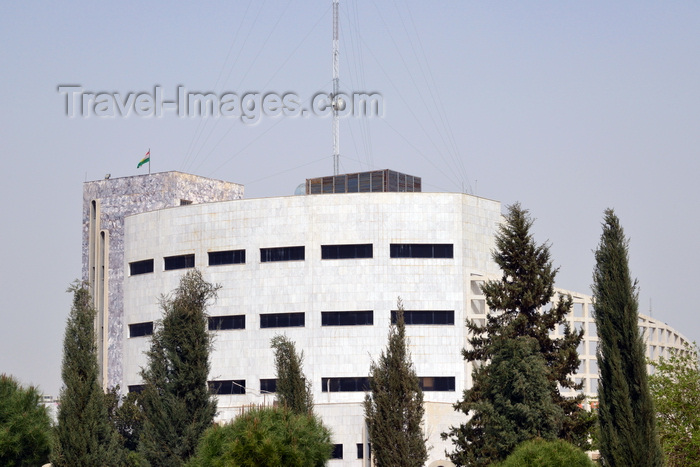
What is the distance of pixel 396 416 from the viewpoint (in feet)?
142

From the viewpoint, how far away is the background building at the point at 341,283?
2608 inches

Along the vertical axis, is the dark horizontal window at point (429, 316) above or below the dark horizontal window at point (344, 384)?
above

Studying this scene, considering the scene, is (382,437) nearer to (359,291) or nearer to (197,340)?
(197,340)

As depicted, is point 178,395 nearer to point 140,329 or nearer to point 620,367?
point 620,367

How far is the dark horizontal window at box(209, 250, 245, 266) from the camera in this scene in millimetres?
69938

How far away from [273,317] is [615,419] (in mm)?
38099

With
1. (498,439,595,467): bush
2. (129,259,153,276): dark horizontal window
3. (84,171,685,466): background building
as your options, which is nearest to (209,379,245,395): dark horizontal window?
(84,171,685,466): background building

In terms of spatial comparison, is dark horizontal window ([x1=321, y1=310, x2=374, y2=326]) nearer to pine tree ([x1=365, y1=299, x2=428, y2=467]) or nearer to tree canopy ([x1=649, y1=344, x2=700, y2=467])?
pine tree ([x1=365, y1=299, x2=428, y2=467])

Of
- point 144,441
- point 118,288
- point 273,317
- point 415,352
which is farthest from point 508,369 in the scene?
point 118,288

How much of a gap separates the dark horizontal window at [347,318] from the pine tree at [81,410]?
27859 mm

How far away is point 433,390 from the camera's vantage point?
66.0 m

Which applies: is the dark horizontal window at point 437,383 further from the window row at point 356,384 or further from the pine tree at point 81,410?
the pine tree at point 81,410

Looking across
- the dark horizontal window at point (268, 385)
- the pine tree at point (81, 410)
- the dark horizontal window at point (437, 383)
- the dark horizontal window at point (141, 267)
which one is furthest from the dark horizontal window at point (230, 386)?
the pine tree at point (81, 410)

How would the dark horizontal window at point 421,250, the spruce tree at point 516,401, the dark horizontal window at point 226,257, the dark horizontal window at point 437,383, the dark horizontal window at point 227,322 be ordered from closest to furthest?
the spruce tree at point 516,401
the dark horizontal window at point 437,383
the dark horizontal window at point 421,250
the dark horizontal window at point 227,322
the dark horizontal window at point 226,257
